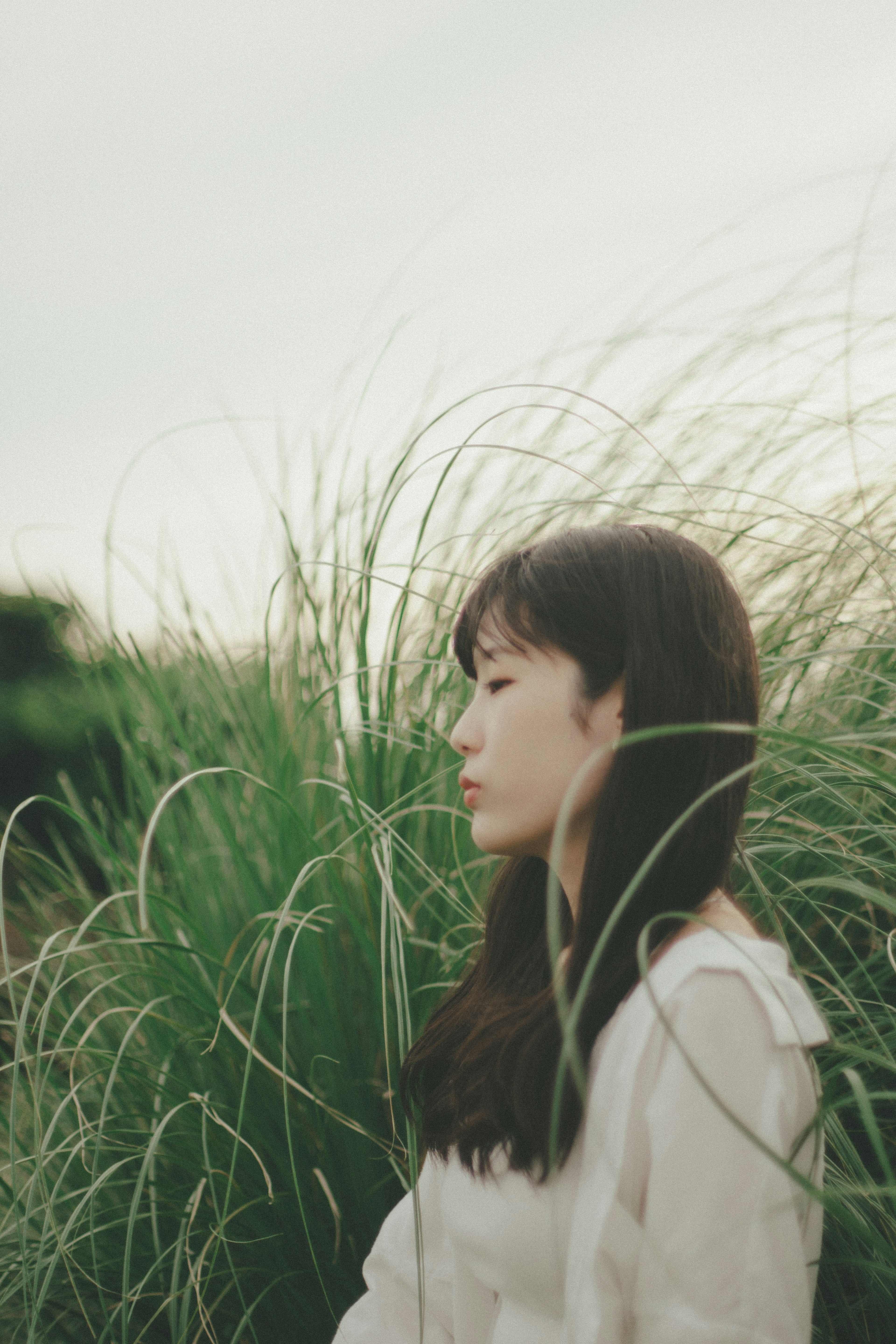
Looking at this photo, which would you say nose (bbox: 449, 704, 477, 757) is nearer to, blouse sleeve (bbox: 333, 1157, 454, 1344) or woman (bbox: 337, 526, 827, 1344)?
woman (bbox: 337, 526, 827, 1344)

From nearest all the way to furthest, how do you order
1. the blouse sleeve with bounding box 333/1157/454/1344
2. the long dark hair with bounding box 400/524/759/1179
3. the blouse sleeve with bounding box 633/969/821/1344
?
the blouse sleeve with bounding box 633/969/821/1344 < the long dark hair with bounding box 400/524/759/1179 < the blouse sleeve with bounding box 333/1157/454/1344

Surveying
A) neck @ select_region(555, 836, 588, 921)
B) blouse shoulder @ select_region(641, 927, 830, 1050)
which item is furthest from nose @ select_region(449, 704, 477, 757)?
blouse shoulder @ select_region(641, 927, 830, 1050)

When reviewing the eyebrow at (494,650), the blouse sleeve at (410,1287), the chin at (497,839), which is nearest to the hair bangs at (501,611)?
the eyebrow at (494,650)

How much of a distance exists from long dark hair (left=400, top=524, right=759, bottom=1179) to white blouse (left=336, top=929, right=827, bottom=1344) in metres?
0.05

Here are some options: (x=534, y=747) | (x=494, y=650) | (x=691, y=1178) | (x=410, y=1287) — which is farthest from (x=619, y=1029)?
(x=410, y=1287)

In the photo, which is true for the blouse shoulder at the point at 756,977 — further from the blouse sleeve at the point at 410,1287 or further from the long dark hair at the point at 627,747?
the blouse sleeve at the point at 410,1287

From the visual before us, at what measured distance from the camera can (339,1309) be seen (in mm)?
1198

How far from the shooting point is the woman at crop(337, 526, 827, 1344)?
1.96ft

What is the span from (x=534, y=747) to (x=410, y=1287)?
25.0 inches

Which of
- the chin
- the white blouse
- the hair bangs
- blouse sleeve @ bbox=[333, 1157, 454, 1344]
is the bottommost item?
blouse sleeve @ bbox=[333, 1157, 454, 1344]

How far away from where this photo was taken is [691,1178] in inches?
23.5

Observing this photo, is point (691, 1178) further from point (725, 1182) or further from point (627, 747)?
point (627, 747)

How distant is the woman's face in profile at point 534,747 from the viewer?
0.75m

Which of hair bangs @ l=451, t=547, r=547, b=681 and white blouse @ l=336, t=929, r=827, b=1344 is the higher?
hair bangs @ l=451, t=547, r=547, b=681
